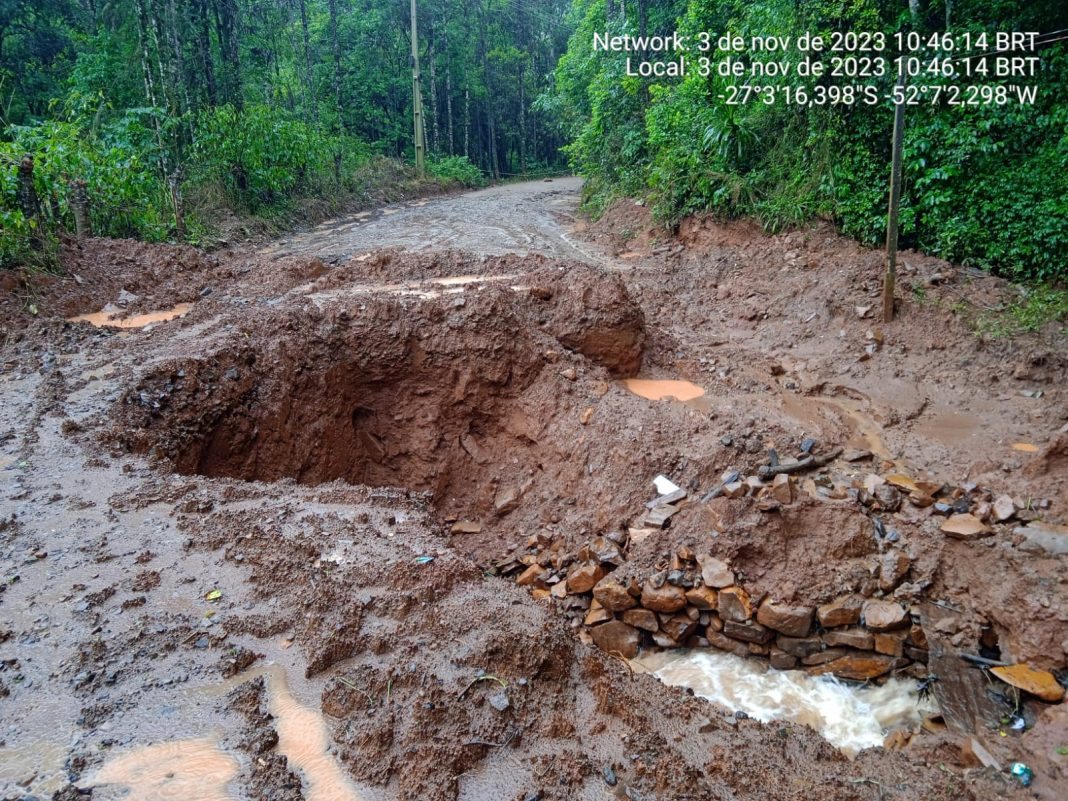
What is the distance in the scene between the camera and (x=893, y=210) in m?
7.25

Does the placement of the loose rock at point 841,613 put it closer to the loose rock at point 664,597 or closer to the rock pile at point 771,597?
the rock pile at point 771,597

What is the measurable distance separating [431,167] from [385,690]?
2401 cm

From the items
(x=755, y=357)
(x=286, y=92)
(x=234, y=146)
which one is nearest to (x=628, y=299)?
(x=755, y=357)

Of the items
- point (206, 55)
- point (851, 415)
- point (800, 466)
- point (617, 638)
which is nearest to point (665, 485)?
point (800, 466)

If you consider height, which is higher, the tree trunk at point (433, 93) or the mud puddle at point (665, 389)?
the tree trunk at point (433, 93)

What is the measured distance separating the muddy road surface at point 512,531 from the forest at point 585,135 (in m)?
0.87

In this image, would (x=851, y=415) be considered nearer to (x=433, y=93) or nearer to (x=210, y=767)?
(x=210, y=767)

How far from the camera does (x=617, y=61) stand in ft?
50.8

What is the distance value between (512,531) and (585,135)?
513 inches

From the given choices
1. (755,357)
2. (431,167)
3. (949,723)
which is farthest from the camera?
(431,167)

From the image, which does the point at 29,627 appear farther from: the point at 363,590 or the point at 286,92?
the point at 286,92

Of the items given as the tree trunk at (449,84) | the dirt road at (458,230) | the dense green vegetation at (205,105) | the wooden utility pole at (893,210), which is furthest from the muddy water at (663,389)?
the tree trunk at (449,84)

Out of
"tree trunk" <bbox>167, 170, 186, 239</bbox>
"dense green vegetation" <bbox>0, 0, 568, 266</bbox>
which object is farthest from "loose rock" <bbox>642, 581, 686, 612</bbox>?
"tree trunk" <bbox>167, 170, 186, 239</bbox>

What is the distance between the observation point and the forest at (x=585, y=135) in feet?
25.0
